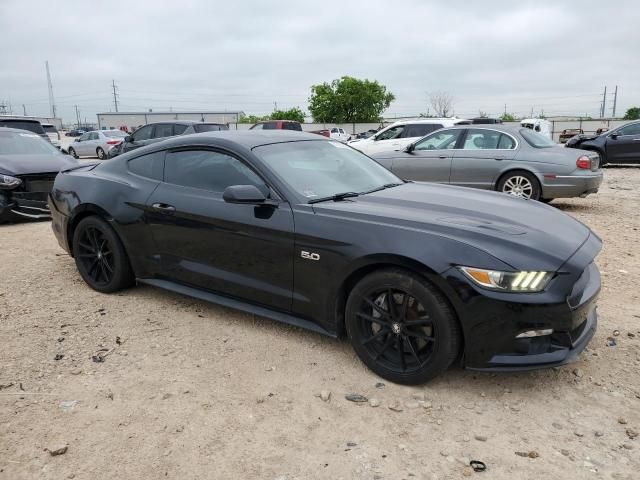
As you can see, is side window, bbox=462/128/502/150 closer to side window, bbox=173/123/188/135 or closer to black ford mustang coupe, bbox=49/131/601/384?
black ford mustang coupe, bbox=49/131/601/384

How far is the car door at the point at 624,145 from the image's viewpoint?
14477 mm

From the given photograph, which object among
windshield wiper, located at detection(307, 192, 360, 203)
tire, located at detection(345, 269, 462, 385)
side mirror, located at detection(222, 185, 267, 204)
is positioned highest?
side mirror, located at detection(222, 185, 267, 204)

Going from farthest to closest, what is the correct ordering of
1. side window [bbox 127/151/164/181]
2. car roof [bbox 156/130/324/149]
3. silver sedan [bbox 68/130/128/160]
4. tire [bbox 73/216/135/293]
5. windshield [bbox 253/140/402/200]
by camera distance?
silver sedan [bbox 68/130/128/160] → tire [bbox 73/216/135/293] → side window [bbox 127/151/164/181] → car roof [bbox 156/130/324/149] → windshield [bbox 253/140/402/200]

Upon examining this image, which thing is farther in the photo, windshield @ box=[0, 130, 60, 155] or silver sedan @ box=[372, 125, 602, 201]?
windshield @ box=[0, 130, 60, 155]

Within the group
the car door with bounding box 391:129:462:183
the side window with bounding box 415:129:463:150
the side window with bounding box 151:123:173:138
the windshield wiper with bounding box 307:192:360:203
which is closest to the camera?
the windshield wiper with bounding box 307:192:360:203

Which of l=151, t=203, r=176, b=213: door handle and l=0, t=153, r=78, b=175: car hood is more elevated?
l=0, t=153, r=78, b=175: car hood

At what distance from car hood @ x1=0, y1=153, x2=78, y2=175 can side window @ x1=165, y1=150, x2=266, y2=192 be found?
12.9ft

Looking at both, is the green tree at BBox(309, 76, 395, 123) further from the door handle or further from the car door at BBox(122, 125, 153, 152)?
the door handle

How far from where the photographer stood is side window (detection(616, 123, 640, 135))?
14445 mm

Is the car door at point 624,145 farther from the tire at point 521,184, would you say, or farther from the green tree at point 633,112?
the green tree at point 633,112

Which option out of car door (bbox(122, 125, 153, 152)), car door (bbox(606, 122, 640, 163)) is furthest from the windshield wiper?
car door (bbox(606, 122, 640, 163))

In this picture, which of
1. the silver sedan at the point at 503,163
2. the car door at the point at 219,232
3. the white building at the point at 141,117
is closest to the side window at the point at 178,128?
the silver sedan at the point at 503,163

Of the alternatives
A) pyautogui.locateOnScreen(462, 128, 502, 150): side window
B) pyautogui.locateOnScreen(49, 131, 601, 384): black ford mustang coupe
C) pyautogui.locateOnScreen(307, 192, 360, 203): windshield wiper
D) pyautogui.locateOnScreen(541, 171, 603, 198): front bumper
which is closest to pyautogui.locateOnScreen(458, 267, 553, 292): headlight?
pyautogui.locateOnScreen(49, 131, 601, 384): black ford mustang coupe

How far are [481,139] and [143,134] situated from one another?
11.4 m
